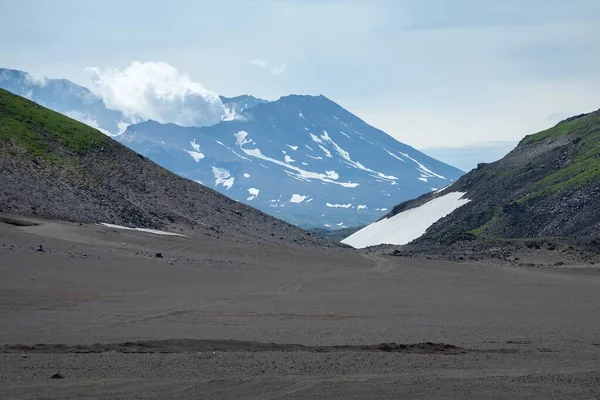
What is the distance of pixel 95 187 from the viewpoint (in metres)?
56.5

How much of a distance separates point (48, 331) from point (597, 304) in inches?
726

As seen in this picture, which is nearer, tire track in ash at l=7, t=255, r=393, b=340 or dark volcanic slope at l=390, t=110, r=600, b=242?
tire track in ash at l=7, t=255, r=393, b=340

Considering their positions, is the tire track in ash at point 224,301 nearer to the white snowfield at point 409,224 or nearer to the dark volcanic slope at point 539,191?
the dark volcanic slope at point 539,191

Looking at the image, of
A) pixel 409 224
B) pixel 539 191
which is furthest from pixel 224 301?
pixel 409 224

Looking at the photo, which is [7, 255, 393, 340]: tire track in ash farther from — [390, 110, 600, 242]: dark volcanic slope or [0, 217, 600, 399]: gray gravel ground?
[390, 110, 600, 242]: dark volcanic slope

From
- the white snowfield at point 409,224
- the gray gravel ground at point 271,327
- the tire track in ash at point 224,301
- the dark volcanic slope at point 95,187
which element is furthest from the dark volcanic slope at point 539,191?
the tire track in ash at point 224,301

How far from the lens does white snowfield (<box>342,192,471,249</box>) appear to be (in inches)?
3469

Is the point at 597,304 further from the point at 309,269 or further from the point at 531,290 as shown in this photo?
the point at 309,269

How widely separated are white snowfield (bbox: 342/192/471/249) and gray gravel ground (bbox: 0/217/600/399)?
164ft

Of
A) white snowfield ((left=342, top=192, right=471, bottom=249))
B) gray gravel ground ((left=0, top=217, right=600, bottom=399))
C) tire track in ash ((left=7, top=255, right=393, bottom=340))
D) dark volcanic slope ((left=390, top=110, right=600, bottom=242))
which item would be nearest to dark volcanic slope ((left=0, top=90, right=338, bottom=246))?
gray gravel ground ((left=0, top=217, right=600, bottom=399))

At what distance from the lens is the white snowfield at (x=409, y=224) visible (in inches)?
3469

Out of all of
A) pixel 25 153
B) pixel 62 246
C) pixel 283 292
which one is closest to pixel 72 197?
pixel 25 153

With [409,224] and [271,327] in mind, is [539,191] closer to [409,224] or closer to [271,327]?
[409,224]

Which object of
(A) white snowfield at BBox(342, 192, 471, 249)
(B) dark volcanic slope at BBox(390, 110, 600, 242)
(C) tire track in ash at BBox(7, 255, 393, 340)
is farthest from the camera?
(A) white snowfield at BBox(342, 192, 471, 249)
